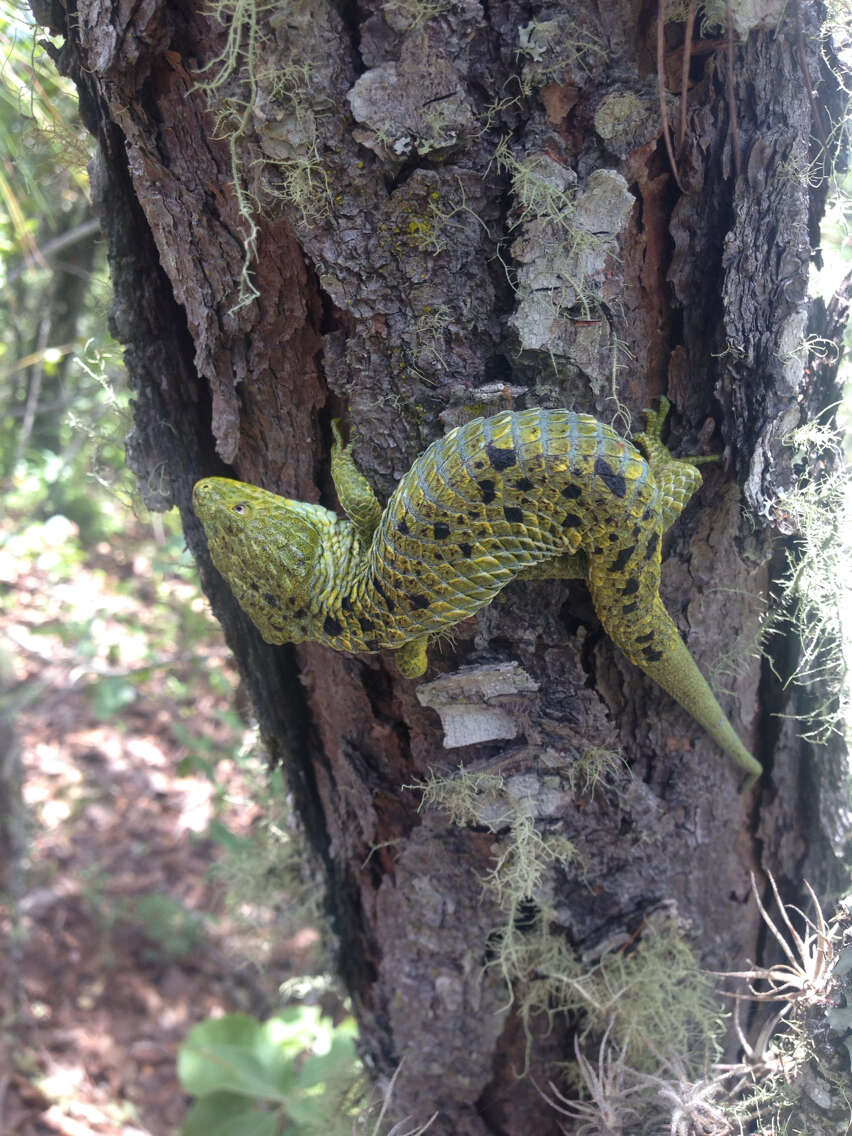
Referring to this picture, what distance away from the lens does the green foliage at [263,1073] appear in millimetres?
2857

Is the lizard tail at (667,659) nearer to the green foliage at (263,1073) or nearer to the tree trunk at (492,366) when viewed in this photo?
the tree trunk at (492,366)

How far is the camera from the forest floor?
4039mm

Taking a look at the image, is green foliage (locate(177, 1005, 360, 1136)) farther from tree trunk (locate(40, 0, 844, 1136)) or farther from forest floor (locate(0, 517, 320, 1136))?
tree trunk (locate(40, 0, 844, 1136))

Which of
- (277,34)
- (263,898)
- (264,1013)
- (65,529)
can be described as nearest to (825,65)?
(277,34)

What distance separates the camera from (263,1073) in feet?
10.2

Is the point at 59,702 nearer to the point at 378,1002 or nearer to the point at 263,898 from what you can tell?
the point at 263,898

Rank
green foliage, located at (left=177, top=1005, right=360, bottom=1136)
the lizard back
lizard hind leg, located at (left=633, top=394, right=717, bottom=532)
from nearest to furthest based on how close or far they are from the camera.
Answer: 1. the lizard back
2. lizard hind leg, located at (left=633, top=394, right=717, bottom=532)
3. green foliage, located at (left=177, top=1005, right=360, bottom=1136)

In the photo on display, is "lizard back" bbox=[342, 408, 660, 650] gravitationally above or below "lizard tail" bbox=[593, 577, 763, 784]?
above

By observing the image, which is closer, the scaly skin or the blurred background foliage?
the scaly skin

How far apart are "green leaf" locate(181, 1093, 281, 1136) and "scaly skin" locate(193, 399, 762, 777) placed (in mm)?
2259

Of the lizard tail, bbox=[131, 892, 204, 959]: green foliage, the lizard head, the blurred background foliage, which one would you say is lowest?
bbox=[131, 892, 204, 959]: green foliage

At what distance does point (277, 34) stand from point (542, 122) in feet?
1.64

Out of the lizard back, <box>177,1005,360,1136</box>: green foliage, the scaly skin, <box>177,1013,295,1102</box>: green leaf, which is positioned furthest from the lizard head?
<box>177,1013,295,1102</box>: green leaf

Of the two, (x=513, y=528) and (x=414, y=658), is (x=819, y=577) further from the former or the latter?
(x=414, y=658)
